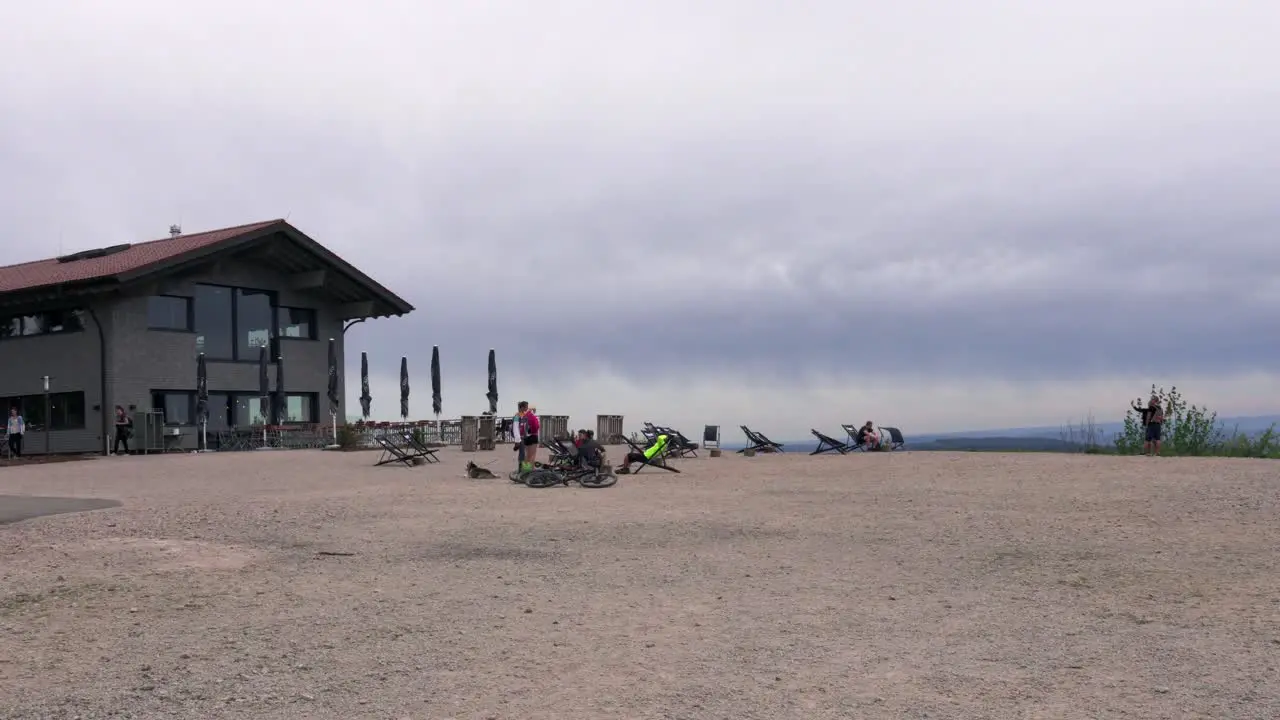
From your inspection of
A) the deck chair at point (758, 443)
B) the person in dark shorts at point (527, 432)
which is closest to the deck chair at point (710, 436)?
the deck chair at point (758, 443)

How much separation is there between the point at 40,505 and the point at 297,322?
21347mm

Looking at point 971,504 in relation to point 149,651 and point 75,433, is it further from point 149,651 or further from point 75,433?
point 75,433

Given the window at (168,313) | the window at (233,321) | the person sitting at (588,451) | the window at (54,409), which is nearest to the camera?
the person sitting at (588,451)

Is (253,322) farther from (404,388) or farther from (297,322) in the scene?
(404,388)

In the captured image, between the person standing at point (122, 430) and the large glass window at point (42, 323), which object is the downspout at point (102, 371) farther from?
the large glass window at point (42, 323)

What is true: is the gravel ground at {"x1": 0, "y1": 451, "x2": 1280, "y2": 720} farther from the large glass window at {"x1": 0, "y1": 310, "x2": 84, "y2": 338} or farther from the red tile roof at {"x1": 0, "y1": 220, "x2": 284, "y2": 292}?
the large glass window at {"x1": 0, "y1": 310, "x2": 84, "y2": 338}

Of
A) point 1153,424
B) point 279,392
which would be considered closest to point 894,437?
point 1153,424

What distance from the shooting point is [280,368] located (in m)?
30.2

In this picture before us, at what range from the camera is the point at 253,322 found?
3228 cm

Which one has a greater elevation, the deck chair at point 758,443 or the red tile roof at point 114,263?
the red tile roof at point 114,263

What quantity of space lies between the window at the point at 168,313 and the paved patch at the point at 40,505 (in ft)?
49.9

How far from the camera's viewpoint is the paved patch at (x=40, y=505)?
1190cm

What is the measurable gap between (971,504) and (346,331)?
2613 centimetres

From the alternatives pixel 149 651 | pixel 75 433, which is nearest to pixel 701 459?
pixel 75 433
